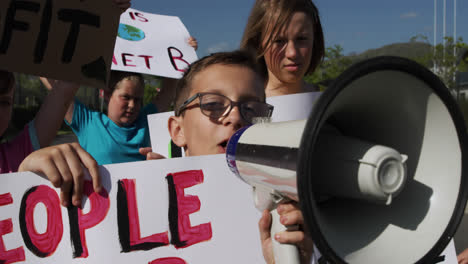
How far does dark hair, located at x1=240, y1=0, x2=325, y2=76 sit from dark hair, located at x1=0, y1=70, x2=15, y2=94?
1167 millimetres

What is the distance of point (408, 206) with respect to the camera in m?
0.95

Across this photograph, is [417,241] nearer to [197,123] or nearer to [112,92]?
[197,123]

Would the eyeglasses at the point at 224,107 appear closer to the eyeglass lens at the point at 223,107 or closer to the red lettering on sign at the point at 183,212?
the eyeglass lens at the point at 223,107

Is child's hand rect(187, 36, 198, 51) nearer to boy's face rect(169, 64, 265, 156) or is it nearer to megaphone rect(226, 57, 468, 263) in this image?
boy's face rect(169, 64, 265, 156)

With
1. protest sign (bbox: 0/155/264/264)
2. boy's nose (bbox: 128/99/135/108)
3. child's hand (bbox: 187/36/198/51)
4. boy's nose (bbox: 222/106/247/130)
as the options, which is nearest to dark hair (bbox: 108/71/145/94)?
boy's nose (bbox: 128/99/135/108)

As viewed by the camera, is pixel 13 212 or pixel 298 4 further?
pixel 298 4

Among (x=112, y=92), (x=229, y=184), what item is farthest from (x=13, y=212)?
(x=112, y=92)

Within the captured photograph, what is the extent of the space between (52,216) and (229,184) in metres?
0.55

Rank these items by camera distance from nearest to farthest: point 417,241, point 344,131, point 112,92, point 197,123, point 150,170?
point 417,241, point 344,131, point 150,170, point 197,123, point 112,92

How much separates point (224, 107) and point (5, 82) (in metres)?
0.83

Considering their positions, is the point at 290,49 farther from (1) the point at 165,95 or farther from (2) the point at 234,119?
(1) the point at 165,95

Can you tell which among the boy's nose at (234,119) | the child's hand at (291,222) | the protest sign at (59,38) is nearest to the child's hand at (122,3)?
the protest sign at (59,38)

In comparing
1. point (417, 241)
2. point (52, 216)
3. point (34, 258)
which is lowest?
A: point (34, 258)

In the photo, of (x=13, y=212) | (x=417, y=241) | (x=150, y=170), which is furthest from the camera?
(x=150, y=170)
